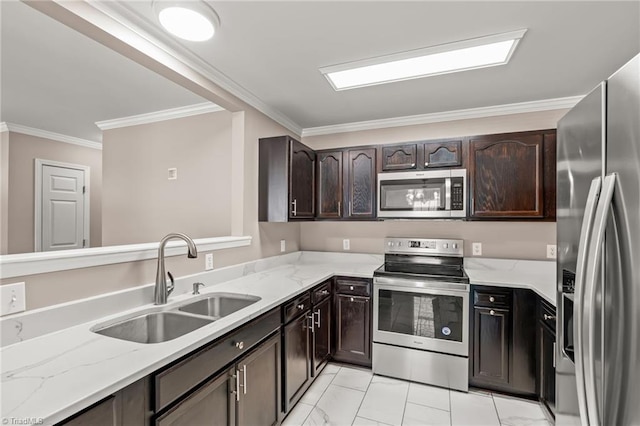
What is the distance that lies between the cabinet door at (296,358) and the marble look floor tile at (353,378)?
0.38 metres

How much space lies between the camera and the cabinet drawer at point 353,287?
278 cm

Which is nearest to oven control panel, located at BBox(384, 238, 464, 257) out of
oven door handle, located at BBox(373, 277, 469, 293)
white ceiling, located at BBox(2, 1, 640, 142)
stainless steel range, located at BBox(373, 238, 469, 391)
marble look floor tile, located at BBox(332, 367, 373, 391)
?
stainless steel range, located at BBox(373, 238, 469, 391)

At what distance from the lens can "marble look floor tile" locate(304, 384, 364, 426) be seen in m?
2.09

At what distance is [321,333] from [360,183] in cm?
147

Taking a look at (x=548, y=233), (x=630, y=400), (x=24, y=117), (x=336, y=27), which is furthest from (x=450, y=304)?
(x=24, y=117)

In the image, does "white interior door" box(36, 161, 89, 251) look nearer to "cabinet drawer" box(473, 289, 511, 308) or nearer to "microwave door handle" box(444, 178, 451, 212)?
"microwave door handle" box(444, 178, 451, 212)

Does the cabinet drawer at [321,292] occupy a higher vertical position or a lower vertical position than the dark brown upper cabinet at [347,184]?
lower

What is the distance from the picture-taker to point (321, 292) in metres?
2.62

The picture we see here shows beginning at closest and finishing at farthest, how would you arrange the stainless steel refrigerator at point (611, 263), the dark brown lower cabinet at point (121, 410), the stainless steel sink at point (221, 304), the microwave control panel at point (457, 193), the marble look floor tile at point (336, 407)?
the stainless steel refrigerator at point (611, 263), the dark brown lower cabinet at point (121, 410), the stainless steel sink at point (221, 304), the marble look floor tile at point (336, 407), the microwave control panel at point (457, 193)

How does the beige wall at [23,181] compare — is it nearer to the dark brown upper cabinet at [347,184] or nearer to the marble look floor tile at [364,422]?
the dark brown upper cabinet at [347,184]

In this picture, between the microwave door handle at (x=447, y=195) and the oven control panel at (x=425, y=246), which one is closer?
the microwave door handle at (x=447, y=195)

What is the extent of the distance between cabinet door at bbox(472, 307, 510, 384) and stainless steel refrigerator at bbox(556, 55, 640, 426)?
65.2 inches

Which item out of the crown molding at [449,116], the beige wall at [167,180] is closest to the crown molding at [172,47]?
the beige wall at [167,180]

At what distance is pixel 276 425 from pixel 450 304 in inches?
62.0
